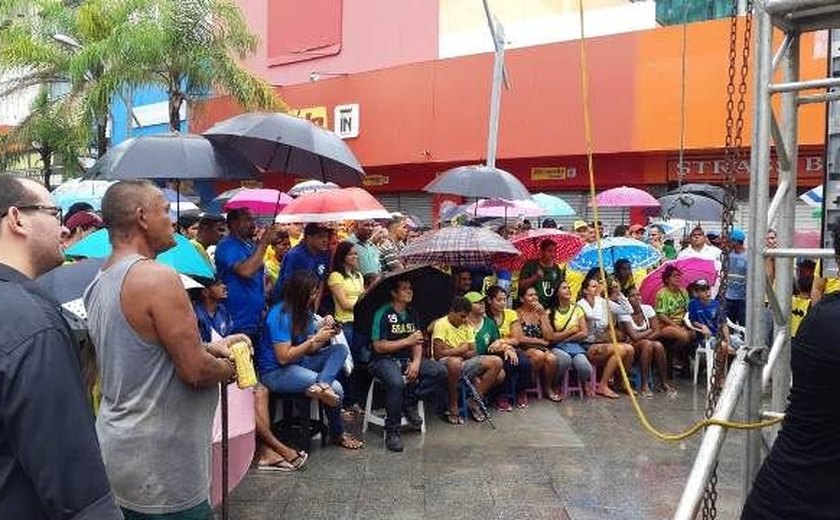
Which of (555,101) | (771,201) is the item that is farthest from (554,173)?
(771,201)

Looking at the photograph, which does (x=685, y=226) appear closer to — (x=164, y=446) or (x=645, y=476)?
(x=645, y=476)

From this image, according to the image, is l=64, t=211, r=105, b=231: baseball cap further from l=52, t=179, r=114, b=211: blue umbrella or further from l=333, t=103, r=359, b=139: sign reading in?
l=333, t=103, r=359, b=139: sign reading in

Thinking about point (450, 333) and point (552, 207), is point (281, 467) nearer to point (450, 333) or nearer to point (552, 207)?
point (450, 333)

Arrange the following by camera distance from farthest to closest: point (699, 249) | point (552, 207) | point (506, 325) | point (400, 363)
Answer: point (552, 207), point (699, 249), point (506, 325), point (400, 363)

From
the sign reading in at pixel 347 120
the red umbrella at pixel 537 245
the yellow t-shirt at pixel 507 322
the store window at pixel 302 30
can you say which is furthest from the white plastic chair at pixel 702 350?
the store window at pixel 302 30

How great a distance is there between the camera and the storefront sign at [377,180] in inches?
856

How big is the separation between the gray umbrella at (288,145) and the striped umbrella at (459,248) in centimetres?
106

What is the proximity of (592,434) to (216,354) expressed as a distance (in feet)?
14.9

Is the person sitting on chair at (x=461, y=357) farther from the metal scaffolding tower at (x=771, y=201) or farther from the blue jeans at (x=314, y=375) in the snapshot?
the metal scaffolding tower at (x=771, y=201)

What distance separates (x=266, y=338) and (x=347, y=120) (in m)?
16.1

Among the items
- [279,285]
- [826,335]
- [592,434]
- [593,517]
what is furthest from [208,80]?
[826,335]

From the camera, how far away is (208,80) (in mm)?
18938

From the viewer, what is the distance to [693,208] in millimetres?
11430

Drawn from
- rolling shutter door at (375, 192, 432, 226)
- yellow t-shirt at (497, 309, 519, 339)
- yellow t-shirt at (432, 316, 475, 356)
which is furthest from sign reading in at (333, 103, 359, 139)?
yellow t-shirt at (432, 316, 475, 356)
